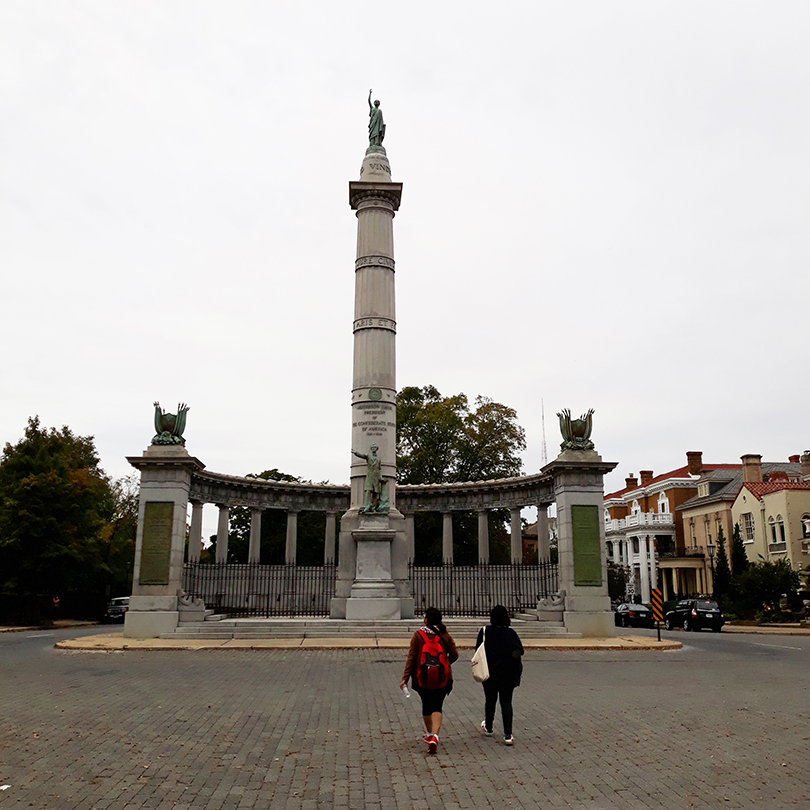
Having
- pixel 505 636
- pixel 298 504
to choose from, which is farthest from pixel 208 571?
pixel 505 636

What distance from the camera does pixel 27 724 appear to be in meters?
10.1

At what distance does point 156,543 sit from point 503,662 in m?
19.5

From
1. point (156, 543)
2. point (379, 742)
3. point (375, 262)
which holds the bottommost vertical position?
point (379, 742)

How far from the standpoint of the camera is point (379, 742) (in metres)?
9.26

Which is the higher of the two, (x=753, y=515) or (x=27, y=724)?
(x=753, y=515)

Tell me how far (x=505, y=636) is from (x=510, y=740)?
1.17 meters

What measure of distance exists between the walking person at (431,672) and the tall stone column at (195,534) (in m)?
22.4

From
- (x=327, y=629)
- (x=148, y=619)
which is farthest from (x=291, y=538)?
(x=327, y=629)

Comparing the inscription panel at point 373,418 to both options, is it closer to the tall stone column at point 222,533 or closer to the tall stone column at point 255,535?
the tall stone column at point 255,535

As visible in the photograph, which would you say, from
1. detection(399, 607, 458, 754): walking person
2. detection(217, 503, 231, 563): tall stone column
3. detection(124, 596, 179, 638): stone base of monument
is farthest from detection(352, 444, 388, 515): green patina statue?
detection(399, 607, 458, 754): walking person

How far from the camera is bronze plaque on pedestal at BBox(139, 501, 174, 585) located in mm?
25578

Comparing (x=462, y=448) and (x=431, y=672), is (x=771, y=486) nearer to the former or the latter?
(x=462, y=448)

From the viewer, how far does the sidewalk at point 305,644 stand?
71.0 feet

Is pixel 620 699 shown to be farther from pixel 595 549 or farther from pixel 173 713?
pixel 595 549
